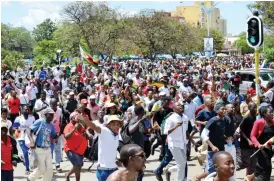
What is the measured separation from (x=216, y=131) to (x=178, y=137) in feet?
2.58

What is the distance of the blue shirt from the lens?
944 centimetres

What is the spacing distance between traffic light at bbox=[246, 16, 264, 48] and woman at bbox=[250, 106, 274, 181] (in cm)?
334

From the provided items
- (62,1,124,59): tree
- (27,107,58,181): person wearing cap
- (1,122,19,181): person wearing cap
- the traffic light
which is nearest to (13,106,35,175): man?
(27,107,58,181): person wearing cap

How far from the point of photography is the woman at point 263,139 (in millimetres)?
8445

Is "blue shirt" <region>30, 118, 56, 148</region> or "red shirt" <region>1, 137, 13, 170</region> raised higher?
"blue shirt" <region>30, 118, 56, 148</region>

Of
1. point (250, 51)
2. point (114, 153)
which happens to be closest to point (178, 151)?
point (114, 153)

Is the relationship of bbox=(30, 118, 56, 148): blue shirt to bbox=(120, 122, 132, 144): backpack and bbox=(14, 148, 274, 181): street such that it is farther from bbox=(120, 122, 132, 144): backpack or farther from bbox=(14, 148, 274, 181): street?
bbox=(14, 148, 274, 181): street

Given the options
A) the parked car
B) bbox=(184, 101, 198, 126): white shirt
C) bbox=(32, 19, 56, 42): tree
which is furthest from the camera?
bbox=(32, 19, 56, 42): tree

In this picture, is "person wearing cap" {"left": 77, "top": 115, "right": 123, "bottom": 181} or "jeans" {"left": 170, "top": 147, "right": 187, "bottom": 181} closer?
"person wearing cap" {"left": 77, "top": 115, "right": 123, "bottom": 181}

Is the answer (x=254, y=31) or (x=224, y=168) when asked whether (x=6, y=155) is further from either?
(x=254, y=31)

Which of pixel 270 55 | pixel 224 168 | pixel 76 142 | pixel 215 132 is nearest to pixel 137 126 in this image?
pixel 76 142

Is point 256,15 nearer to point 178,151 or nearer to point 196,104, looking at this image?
point 196,104

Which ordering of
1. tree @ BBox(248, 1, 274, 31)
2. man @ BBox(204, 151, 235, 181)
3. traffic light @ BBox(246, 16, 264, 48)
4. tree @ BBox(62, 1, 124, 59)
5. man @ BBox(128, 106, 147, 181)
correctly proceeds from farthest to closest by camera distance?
tree @ BBox(62, 1, 124, 59), tree @ BBox(248, 1, 274, 31), traffic light @ BBox(246, 16, 264, 48), man @ BBox(128, 106, 147, 181), man @ BBox(204, 151, 235, 181)

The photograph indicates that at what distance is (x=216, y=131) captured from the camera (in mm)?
8750
